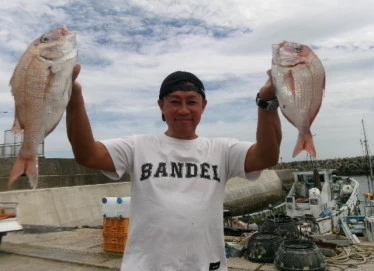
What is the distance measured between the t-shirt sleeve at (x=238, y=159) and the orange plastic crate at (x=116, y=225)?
4.62 metres

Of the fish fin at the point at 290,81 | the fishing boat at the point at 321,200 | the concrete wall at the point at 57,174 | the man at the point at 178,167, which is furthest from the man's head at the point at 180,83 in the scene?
the fishing boat at the point at 321,200

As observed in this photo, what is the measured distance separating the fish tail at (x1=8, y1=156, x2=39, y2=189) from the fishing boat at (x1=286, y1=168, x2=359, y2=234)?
42.0 ft

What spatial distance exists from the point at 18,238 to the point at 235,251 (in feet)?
17.8

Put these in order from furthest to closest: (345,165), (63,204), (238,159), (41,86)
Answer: (345,165), (63,204), (238,159), (41,86)

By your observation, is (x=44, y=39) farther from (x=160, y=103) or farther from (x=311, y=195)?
(x=311, y=195)

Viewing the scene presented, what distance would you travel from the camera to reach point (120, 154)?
2350 millimetres

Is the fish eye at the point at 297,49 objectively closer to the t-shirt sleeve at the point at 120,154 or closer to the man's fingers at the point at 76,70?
the t-shirt sleeve at the point at 120,154

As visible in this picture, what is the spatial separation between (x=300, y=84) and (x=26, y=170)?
171 cm

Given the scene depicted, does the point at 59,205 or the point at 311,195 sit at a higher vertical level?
the point at 59,205

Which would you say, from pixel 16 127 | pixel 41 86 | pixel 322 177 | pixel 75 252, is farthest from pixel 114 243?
pixel 322 177

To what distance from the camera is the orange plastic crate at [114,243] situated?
6.64 m

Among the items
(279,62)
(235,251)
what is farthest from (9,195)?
(279,62)

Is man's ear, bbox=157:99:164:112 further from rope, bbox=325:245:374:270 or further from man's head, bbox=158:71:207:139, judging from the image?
rope, bbox=325:245:374:270

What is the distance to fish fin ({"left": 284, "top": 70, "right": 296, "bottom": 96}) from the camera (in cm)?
220
